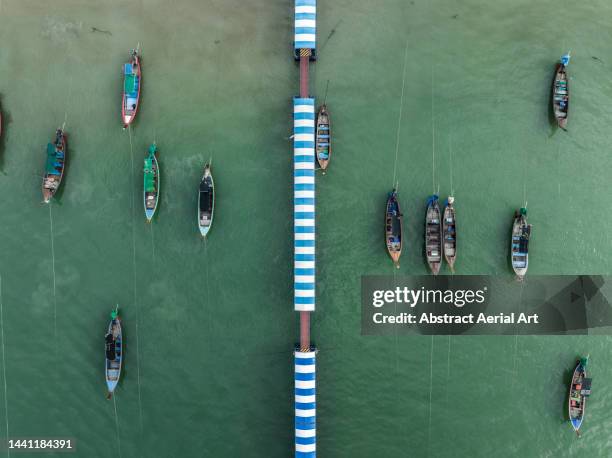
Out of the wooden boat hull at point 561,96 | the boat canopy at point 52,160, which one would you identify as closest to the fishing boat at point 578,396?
the wooden boat hull at point 561,96

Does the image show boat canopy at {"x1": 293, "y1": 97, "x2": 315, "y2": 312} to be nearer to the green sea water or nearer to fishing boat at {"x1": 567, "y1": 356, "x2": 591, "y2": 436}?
the green sea water

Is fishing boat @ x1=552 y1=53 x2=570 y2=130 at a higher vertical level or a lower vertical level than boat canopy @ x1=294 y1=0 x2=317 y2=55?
lower

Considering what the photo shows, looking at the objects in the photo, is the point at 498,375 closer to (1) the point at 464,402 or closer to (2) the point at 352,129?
(1) the point at 464,402

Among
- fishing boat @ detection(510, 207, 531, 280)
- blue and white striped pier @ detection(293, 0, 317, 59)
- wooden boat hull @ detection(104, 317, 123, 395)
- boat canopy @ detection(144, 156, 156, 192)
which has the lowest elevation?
wooden boat hull @ detection(104, 317, 123, 395)

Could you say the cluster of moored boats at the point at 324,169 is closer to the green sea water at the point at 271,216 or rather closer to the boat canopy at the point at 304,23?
the green sea water at the point at 271,216

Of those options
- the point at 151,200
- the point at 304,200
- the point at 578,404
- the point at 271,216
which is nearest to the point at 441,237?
the point at 304,200

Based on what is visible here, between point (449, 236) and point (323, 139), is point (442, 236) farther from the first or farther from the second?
point (323, 139)

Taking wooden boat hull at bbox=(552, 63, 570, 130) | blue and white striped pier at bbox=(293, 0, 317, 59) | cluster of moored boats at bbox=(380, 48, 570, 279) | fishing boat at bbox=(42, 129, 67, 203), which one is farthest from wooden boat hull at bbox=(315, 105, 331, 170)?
fishing boat at bbox=(42, 129, 67, 203)
